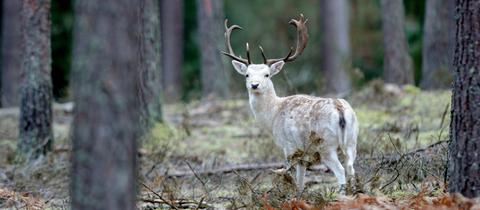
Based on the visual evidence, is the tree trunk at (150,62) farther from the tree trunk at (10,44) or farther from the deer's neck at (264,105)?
the tree trunk at (10,44)

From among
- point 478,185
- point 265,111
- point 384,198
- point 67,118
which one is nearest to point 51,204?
point 265,111

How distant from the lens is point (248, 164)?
11.7 m

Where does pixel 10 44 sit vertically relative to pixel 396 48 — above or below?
above

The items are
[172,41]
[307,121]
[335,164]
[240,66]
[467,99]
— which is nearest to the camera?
[467,99]

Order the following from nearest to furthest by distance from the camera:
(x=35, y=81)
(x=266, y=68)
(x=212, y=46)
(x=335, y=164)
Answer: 1. (x=335, y=164)
2. (x=266, y=68)
3. (x=35, y=81)
4. (x=212, y=46)

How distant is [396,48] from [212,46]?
6.00m

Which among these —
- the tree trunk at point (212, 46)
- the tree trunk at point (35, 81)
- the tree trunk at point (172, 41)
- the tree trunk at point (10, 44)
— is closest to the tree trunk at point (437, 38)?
the tree trunk at point (212, 46)

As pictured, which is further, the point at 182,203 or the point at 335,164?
the point at 335,164

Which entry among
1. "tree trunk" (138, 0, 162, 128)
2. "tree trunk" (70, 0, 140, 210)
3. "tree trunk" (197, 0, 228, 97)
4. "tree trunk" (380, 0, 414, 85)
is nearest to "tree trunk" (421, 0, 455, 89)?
"tree trunk" (380, 0, 414, 85)

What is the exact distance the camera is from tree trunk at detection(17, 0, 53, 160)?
1216 centimetres

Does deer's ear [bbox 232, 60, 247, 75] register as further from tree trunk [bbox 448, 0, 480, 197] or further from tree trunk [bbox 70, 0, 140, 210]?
tree trunk [bbox 70, 0, 140, 210]

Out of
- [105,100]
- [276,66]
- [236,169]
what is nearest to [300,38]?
[276,66]

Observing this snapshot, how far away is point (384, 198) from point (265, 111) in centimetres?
324

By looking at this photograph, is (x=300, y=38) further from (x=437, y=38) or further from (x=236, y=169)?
(x=437, y=38)
